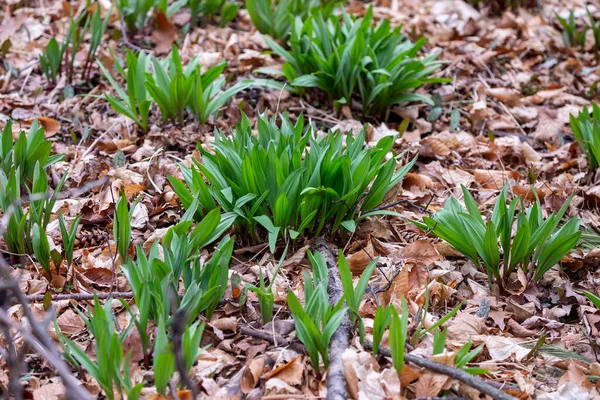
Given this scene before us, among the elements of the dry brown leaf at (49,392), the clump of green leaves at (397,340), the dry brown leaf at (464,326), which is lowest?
the dry brown leaf at (464,326)

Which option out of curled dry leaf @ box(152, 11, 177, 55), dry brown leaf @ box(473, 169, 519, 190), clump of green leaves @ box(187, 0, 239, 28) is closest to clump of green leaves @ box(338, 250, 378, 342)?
dry brown leaf @ box(473, 169, 519, 190)

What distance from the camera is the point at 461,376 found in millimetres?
1752

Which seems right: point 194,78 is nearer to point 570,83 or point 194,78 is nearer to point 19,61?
point 19,61

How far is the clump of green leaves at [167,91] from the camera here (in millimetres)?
2979

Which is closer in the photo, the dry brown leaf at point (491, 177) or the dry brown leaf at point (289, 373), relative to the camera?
the dry brown leaf at point (289, 373)

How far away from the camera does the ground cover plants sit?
182 cm

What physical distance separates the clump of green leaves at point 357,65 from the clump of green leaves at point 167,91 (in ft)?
1.50

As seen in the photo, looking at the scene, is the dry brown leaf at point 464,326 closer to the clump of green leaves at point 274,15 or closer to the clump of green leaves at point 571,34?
the clump of green leaves at point 274,15

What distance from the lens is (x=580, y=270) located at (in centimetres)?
249

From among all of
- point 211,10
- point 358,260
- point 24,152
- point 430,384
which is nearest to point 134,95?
point 24,152

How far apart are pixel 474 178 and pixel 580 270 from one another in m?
0.72

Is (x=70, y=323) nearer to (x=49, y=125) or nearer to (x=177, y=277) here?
(x=177, y=277)

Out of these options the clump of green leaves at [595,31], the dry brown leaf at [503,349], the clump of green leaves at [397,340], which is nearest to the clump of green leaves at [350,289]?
the clump of green leaves at [397,340]

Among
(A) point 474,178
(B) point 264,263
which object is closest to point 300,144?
(B) point 264,263
